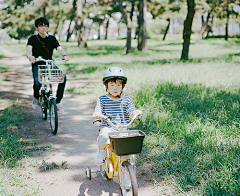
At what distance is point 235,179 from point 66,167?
7.83 feet

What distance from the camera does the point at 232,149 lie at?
3.76 metres

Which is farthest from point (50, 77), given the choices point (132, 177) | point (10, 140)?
point (132, 177)

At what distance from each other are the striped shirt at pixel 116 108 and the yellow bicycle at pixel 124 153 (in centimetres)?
21

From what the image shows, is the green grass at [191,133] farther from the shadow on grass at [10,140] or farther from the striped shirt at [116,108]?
the striped shirt at [116,108]

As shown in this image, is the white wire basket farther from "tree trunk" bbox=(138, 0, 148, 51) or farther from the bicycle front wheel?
"tree trunk" bbox=(138, 0, 148, 51)

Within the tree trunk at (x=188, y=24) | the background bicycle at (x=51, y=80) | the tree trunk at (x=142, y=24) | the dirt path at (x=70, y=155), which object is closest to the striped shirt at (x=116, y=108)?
the dirt path at (x=70, y=155)

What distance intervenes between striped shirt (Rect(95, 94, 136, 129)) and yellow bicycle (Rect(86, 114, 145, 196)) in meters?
0.21

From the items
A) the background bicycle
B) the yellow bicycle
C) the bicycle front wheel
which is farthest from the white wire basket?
the yellow bicycle

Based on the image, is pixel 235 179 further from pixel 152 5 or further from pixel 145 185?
pixel 152 5

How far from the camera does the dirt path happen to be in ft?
11.0

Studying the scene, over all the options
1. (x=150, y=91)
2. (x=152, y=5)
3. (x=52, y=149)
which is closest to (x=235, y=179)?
(x=52, y=149)

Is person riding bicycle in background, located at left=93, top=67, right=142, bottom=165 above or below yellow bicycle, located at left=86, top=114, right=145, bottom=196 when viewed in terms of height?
above

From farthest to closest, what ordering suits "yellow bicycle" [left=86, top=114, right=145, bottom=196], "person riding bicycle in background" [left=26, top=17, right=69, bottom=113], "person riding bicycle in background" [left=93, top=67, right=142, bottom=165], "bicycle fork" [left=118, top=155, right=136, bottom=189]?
1. "person riding bicycle in background" [left=26, top=17, right=69, bottom=113]
2. "person riding bicycle in background" [left=93, top=67, right=142, bottom=165]
3. "bicycle fork" [left=118, top=155, right=136, bottom=189]
4. "yellow bicycle" [left=86, top=114, right=145, bottom=196]

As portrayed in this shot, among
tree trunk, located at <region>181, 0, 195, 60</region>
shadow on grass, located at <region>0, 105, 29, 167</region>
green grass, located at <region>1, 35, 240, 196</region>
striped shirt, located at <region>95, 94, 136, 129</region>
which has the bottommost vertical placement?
shadow on grass, located at <region>0, 105, 29, 167</region>
